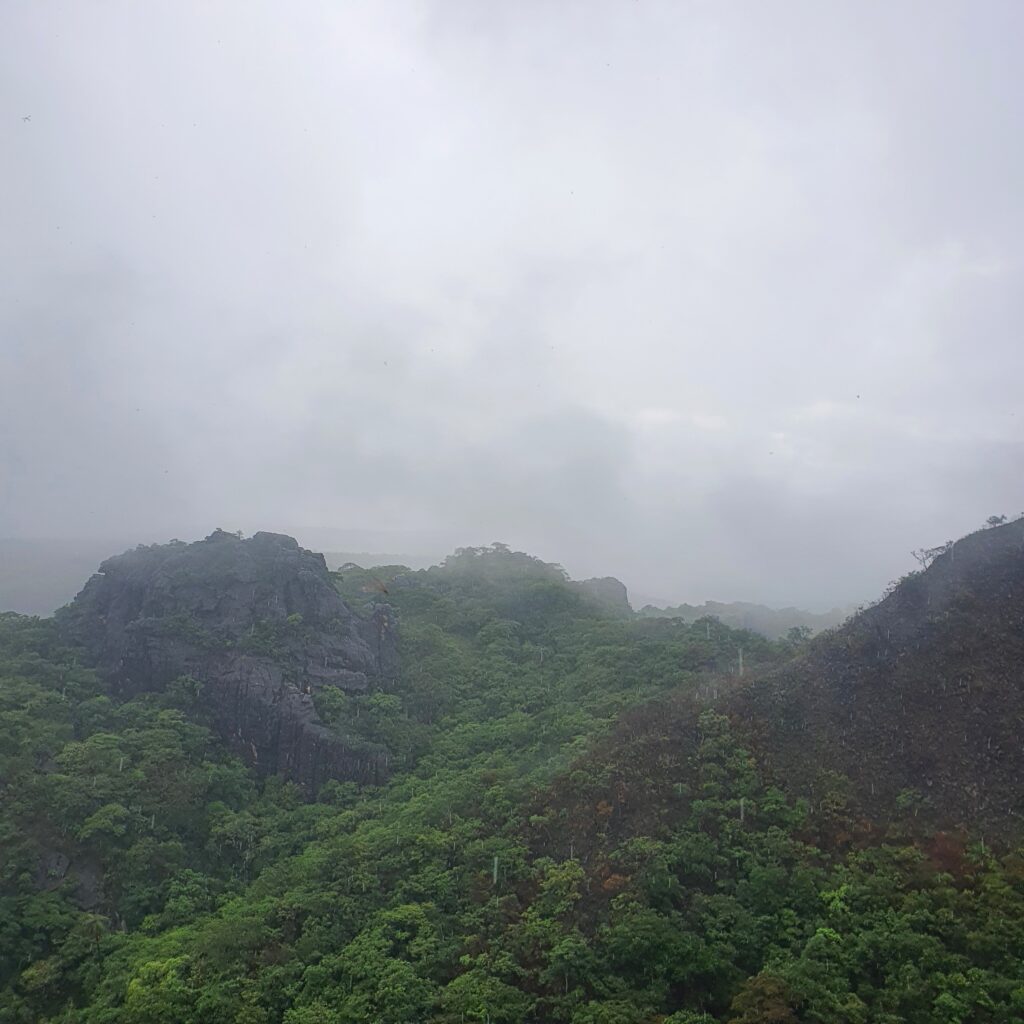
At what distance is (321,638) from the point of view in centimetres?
4441

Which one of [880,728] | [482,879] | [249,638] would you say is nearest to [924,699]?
[880,728]

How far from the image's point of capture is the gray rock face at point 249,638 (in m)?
37.2

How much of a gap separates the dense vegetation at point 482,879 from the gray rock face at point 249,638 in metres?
1.50

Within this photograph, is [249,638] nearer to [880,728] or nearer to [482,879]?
[482,879]

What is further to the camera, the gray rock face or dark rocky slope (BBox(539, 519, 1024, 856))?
the gray rock face

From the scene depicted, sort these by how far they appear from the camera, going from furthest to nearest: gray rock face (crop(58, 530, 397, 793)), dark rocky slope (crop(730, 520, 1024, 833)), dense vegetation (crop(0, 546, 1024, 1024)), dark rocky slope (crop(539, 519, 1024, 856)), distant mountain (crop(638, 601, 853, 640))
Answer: distant mountain (crop(638, 601, 853, 640))
gray rock face (crop(58, 530, 397, 793))
dark rocky slope (crop(730, 520, 1024, 833))
dark rocky slope (crop(539, 519, 1024, 856))
dense vegetation (crop(0, 546, 1024, 1024))

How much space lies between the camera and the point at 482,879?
24.9 meters

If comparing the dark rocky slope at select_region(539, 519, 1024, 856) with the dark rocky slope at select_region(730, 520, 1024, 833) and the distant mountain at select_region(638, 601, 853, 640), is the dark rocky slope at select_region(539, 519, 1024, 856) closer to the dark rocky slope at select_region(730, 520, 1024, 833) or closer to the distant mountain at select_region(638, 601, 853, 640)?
the dark rocky slope at select_region(730, 520, 1024, 833)

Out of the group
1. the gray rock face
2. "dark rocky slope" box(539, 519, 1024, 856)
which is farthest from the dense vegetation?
the gray rock face

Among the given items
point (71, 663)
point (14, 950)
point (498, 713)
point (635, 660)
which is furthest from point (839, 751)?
point (71, 663)

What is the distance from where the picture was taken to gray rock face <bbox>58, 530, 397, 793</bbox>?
3719cm

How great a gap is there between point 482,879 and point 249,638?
76.3 ft

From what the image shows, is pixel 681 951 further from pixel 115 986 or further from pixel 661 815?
pixel 115 986

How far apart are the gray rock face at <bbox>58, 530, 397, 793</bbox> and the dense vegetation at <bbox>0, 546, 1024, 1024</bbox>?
1.50 metres
